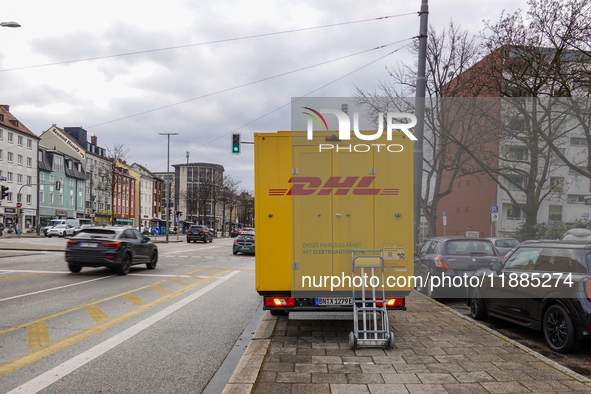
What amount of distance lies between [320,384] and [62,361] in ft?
9.75

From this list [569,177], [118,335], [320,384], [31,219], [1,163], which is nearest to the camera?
[320,384]

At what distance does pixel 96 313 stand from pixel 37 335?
1.73 m

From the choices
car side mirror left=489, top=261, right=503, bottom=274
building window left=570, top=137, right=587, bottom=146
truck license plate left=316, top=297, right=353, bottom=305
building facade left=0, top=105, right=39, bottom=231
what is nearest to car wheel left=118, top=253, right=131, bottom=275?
truck license plate left=316, top=297, right=353, bottom=305

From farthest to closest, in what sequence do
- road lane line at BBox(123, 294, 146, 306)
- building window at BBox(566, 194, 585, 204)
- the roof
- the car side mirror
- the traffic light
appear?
the roof
building window at BBox(566, 194, 585, 204)
the traffic light
road lane line at BBox(123, 294, 146, 306)
the car side mirror

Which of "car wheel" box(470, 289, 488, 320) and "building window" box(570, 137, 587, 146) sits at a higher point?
"building window" box(570, 137, 587, 146)

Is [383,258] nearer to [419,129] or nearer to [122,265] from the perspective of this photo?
[419,129]

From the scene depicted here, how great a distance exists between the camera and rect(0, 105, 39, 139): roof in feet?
192

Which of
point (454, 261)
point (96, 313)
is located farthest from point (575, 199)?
point (96, 313)

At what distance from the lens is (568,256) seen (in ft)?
20.3

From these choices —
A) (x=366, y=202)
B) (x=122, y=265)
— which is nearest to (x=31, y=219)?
(x=122, y=265)

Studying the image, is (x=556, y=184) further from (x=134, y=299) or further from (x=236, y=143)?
(x=134, y=299)

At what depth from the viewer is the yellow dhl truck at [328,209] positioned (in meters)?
6.34

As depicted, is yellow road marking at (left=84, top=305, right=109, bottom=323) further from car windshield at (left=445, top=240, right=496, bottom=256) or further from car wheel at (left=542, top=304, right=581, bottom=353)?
car windshield at (left=445, top=240, right=496, bottom=256)

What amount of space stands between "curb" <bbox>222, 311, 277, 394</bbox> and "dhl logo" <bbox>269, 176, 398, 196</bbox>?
193 cm
